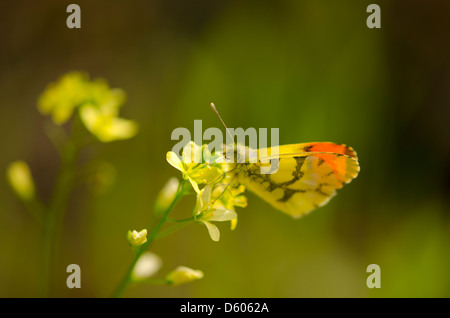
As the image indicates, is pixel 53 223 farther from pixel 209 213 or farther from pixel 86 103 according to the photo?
pixel 209 213

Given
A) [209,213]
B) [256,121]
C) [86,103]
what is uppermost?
[256,121]

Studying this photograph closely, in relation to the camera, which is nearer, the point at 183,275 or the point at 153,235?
the point at 153,235

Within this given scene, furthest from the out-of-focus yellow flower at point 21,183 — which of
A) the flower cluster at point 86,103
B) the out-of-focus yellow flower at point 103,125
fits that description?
the out-of-focus yellow flower at point 103,125

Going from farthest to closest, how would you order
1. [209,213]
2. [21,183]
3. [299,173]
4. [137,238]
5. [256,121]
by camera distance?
1. [256,121]
2. [21,183]
3. [299,173]
4. [209,213]
5. [137,238]

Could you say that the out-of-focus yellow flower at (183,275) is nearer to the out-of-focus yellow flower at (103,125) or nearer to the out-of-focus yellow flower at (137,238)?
the out-of-focus yellow flower at (137,238)

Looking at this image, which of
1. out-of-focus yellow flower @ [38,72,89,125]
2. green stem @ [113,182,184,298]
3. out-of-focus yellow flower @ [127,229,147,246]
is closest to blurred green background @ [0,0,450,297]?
out-of-focus yellow flower @ [38,72,89,125]

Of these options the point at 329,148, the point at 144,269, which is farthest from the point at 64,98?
the point at 329,148
